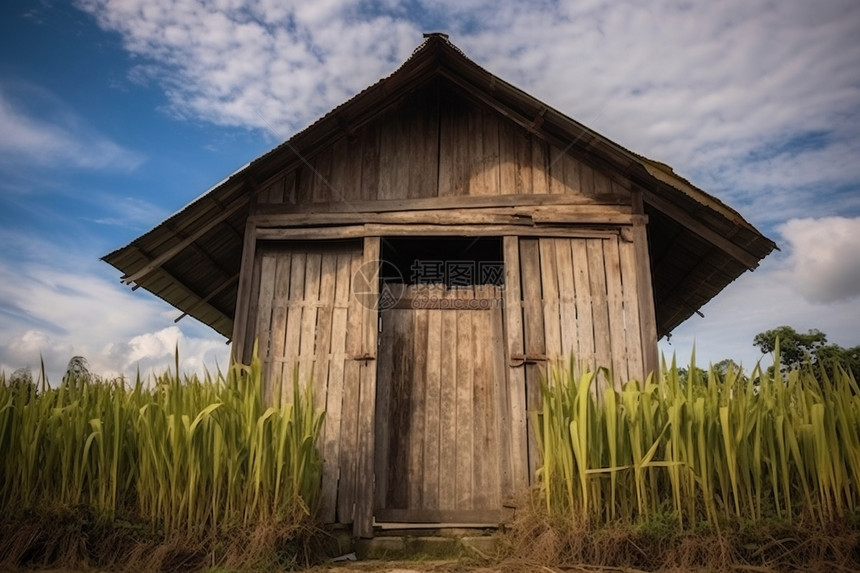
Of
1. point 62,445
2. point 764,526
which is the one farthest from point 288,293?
point 764,526

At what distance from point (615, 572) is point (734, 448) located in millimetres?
1087

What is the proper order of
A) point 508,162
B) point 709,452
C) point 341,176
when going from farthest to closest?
1. point 341,176
2. point 508,162
3. point 709,452

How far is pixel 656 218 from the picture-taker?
6551mm

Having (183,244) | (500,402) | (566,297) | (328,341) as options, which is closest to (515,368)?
(500,402)

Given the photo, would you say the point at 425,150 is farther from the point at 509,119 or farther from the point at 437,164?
the point at 509,119

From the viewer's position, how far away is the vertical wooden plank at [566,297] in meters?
5.86

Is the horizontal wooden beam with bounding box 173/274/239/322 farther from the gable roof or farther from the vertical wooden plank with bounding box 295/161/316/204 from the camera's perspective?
the vertical wooden plank with bounding box 295/161/316/204

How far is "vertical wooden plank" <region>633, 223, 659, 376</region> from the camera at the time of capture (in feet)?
18.9

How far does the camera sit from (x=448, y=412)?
6.12 metres

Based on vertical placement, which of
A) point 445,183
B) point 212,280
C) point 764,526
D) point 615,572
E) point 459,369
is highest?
point 445,183

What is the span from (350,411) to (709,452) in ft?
10.3

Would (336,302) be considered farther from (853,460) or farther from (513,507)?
(853,460)

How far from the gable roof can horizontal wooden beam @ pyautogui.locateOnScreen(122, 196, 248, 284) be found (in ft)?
0.03

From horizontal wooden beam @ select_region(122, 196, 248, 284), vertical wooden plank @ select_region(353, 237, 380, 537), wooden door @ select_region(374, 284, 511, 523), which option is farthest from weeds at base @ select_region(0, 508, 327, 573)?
horizontal wooden beam @ select_region(122, 196, 248, 284)
